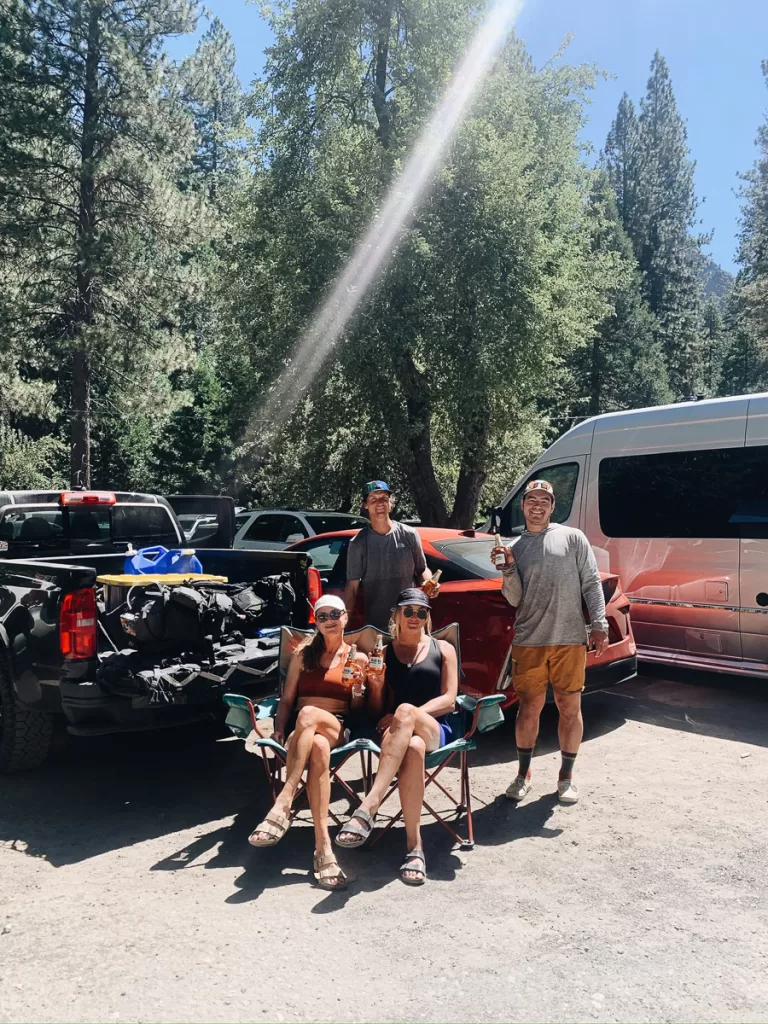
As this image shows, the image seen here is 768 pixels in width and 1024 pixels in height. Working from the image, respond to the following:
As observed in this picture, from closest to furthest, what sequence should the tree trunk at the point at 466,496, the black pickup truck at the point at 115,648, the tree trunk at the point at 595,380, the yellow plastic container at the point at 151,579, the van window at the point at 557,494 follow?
the black pickup truck at the point at 115,648
the yellow plastic container at the point at 151,579
the van window at the point at 557,494
the tree trunk at the point at 466,496
the tree trunk at the point at 595,380

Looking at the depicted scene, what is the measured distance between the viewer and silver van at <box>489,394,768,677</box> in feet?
23.9

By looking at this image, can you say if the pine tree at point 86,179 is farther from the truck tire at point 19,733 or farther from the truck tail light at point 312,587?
the truck tire at point 19,733

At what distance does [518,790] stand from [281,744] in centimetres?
144

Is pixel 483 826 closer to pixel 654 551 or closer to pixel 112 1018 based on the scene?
pixel 112 1018

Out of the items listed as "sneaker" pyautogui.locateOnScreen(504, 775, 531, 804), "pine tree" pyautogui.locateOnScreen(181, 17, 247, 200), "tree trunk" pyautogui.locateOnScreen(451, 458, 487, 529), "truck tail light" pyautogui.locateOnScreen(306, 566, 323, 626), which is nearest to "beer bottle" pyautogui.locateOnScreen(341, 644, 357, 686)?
"sneaker" pyautogui.locateOnScreen(504, 775, 531, 804)

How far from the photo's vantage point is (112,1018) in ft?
9.60

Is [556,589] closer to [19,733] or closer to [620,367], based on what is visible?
[19,733]

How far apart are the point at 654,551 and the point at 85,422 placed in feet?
61.9

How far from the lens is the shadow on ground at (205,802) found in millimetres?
4273

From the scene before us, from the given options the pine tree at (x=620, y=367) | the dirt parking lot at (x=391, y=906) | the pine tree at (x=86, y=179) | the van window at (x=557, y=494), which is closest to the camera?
the dirt parking lot at (x=391, y=906)

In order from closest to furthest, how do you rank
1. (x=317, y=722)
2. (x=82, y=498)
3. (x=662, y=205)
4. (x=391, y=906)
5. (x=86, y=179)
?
(x=391, y=906)
(x=317, y=722)
(x=82, y=498)
(x=86, y=179)
(x=662, y=205)

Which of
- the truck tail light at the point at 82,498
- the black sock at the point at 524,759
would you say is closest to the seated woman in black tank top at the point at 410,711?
the black sock at the point at 524,759

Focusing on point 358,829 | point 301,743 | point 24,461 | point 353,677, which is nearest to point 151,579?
point 353,677

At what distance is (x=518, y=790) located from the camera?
504 cm
